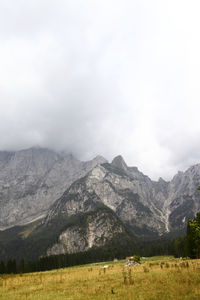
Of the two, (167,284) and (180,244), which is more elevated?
(167,284)

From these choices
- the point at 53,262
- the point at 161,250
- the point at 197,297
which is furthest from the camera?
the point at 161,250

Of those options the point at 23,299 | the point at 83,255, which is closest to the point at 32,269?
the point at 83,255

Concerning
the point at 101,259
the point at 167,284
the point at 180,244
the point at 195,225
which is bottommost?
the point at 101,259

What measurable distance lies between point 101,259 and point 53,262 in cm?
4990

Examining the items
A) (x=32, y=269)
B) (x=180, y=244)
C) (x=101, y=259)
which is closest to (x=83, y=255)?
(x=101, y=259)

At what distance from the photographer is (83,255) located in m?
175

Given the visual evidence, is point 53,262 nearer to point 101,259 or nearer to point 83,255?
point 83,255

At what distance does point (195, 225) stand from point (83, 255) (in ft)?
571

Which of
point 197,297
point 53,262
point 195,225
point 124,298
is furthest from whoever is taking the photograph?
point 53,262

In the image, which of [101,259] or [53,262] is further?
[101,259]

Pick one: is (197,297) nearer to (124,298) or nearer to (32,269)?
(124,298)

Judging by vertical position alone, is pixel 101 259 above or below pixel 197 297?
below

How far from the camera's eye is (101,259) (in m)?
179

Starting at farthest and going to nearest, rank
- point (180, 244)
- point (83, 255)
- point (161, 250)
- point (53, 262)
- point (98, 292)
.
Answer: point (83, 255), point (161, 250), point (53, 262), point (180, 244), point (98, 292)
